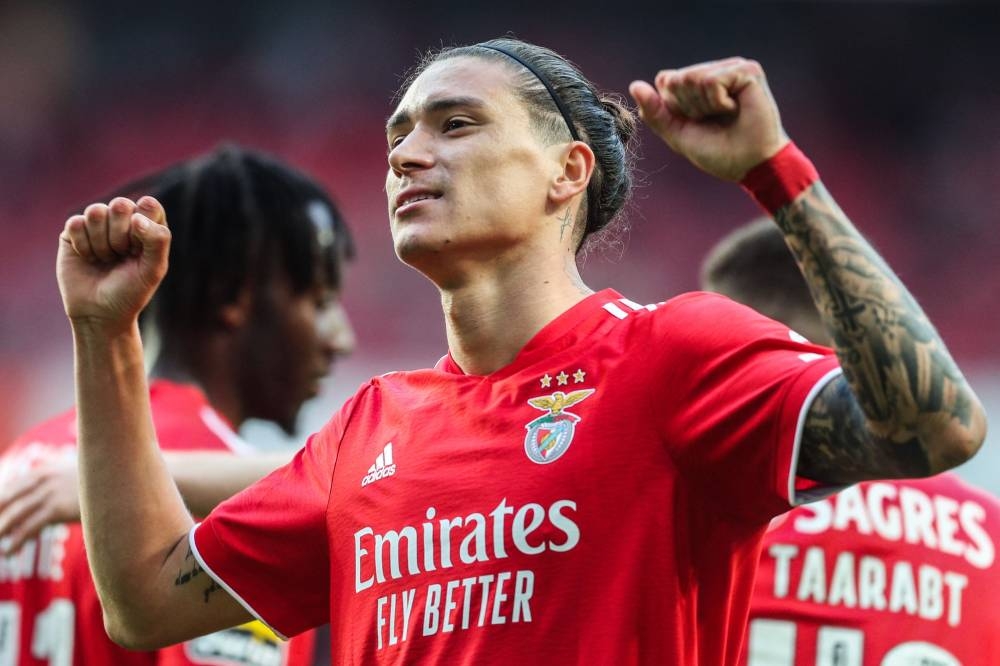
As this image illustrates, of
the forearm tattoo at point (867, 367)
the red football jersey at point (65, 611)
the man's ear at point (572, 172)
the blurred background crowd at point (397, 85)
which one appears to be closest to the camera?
the forearm tattoo at point (867, 367)

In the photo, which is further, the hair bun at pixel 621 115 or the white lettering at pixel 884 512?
the white lettering at pixel 884 512

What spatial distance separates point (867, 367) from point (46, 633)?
9.38 ft

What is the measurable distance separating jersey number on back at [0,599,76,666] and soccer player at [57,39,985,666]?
48.1 inches

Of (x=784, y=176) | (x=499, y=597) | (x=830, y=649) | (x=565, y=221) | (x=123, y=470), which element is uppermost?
(x=565, y=221)

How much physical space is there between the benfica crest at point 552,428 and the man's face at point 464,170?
0.41 metres

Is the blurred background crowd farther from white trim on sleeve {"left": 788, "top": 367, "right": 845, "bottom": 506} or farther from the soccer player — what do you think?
white trim on sleeve {"left": 788, "top": 367, "right": 845, "bottom": 506}

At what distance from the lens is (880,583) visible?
382 centimetres

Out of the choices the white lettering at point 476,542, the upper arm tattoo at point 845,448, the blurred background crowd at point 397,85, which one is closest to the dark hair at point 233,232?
the white lettering at point 476,542

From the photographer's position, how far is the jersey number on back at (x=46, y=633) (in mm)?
4164

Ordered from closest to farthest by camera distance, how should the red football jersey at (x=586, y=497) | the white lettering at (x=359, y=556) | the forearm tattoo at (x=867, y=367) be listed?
the forearm tattoo at (x=867, y=367) → the red football jersey at (x=586, y=497) → the white lettering at (x=359, y=556)

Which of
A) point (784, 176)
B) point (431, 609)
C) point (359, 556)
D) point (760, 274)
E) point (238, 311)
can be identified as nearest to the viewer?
point (784, 176)

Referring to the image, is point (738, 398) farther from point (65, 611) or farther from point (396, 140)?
point (65, 611)

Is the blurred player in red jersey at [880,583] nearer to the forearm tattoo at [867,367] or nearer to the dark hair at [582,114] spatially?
the dark hair at [582,114]

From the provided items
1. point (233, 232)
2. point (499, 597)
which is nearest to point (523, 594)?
point (499, 597)
